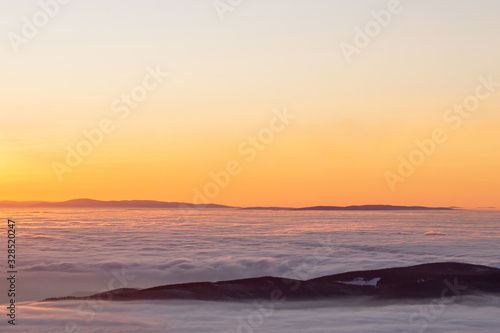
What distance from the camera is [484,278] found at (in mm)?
17406

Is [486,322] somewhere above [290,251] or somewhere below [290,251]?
below

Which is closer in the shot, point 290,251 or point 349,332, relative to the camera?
point 349,332

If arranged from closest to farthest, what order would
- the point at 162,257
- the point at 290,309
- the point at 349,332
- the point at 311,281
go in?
1. the point at 349,332
2. the point at 290,309
3. the point at 311,281
4. the point at 162,257

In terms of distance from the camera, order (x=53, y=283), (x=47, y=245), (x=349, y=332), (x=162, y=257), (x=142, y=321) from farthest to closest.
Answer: (x=47, y=245) < (x=162, y=257) < (x=53, y=283) < (x=142, y=321) < (x=349, y=332)

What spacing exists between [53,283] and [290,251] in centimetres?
1201

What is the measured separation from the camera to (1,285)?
17.4 m

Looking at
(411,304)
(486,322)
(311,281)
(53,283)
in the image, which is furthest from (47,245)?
(486,322)

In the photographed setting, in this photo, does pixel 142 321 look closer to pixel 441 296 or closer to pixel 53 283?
pixel 53 283

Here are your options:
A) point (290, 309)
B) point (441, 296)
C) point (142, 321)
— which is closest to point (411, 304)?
point (441, 296)

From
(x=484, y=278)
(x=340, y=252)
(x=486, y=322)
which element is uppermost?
(x=340, y=252)

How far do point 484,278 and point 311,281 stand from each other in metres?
5.25

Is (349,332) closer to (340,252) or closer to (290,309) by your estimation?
(290,309)

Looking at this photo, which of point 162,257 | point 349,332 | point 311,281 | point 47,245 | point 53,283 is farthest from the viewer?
point 47,245

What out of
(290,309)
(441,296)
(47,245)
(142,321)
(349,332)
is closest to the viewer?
(349,332)
